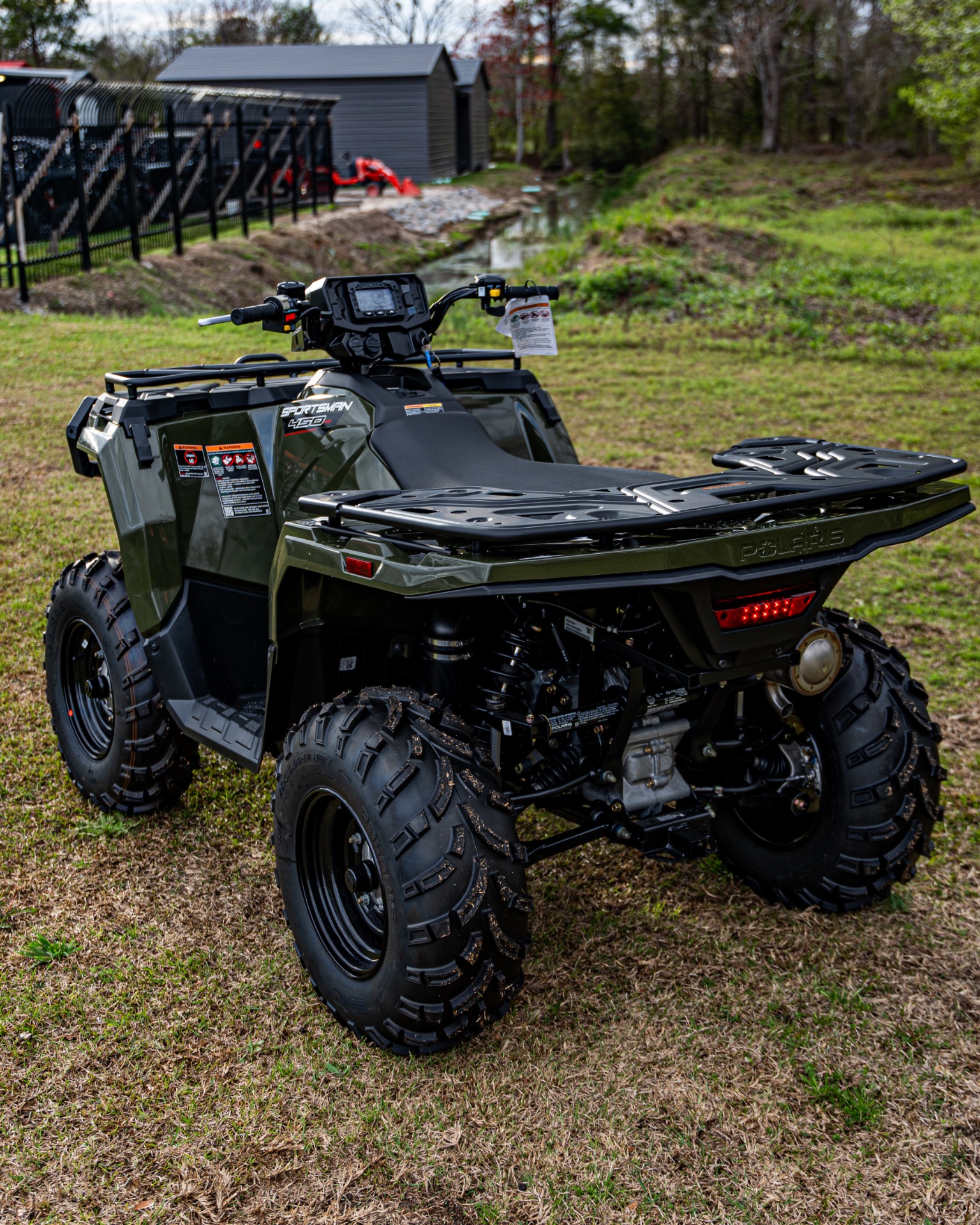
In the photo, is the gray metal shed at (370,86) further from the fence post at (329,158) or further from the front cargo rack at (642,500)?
the front cargo rack at (642,500)

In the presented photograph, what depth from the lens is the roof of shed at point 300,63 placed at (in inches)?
1353

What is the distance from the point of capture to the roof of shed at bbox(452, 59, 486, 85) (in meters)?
44.2

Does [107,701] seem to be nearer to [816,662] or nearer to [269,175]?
[816,662]

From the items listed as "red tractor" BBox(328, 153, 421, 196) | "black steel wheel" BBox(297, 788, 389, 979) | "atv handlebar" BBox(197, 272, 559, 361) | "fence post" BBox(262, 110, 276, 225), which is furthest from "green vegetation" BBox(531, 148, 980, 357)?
"black steel wheel" BBox(297, 788, 389, 979)

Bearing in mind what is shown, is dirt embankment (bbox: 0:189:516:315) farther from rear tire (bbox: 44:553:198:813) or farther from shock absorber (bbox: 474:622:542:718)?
shock absorber (bbox: 474:622:542:718)

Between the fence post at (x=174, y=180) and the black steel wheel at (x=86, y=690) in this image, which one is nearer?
the black steel wheel at (x=86, y=690)

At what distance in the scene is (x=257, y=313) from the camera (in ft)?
10.5

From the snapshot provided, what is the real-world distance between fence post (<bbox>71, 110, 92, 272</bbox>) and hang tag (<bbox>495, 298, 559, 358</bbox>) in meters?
12.7

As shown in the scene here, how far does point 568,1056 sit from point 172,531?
6.52ft

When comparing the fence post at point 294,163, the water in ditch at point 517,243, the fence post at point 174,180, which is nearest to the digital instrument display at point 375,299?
the water in ditch at point 517,243

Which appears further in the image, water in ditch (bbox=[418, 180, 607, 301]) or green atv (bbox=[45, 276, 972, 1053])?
water in ditch (bbox=[418, 180, 607, 301])

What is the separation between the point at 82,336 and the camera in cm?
1204

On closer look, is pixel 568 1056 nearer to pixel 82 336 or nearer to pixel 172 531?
pixel 172 531

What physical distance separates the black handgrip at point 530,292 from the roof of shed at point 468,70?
1747 inches
